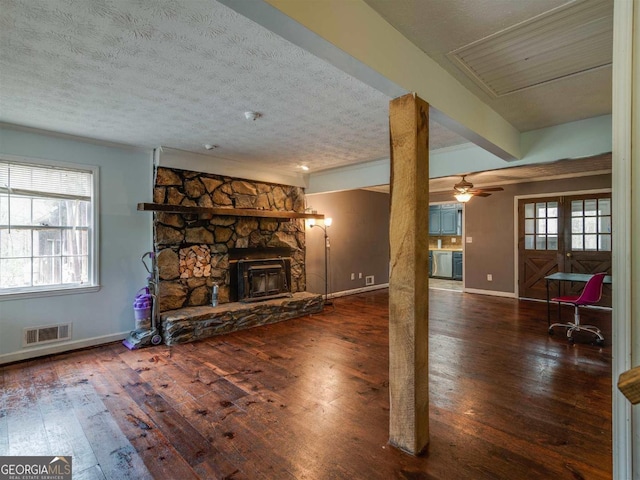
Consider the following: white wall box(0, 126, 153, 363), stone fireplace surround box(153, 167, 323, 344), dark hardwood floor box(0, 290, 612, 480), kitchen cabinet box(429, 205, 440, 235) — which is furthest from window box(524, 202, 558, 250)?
white wall box(0, 126, 153, 363)

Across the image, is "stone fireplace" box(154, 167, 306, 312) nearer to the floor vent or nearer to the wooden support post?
the floor vent

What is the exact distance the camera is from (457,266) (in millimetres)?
8906

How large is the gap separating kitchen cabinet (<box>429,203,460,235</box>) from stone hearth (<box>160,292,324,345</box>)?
5412mm

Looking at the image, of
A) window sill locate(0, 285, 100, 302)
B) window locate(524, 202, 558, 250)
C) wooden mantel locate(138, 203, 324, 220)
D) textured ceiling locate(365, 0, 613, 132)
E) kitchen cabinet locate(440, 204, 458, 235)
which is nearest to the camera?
textured ceiling locate(365, 0, 613, 132)

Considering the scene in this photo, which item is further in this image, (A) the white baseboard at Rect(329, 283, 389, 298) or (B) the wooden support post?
(A) the white baseboard at Rect(329, 283, 389, 298)

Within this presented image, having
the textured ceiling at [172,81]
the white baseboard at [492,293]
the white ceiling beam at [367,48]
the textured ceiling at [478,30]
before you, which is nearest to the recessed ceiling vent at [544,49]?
the textured ceiling at [478,30]

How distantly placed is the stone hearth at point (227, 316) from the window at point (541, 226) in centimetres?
440

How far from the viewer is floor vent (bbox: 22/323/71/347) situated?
3459 millimetres

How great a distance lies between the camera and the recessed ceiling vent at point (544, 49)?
1.67m

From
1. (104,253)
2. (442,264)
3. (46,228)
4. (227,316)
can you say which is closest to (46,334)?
(104,253)

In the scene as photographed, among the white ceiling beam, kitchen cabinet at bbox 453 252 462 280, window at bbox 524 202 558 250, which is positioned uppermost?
the white ceiling beam

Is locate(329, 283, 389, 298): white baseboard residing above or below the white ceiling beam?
below

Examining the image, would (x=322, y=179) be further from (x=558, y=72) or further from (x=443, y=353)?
(x=558, y=72)

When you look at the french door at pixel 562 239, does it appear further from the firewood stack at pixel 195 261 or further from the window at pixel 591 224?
the firewood stack at pixel 195 261
